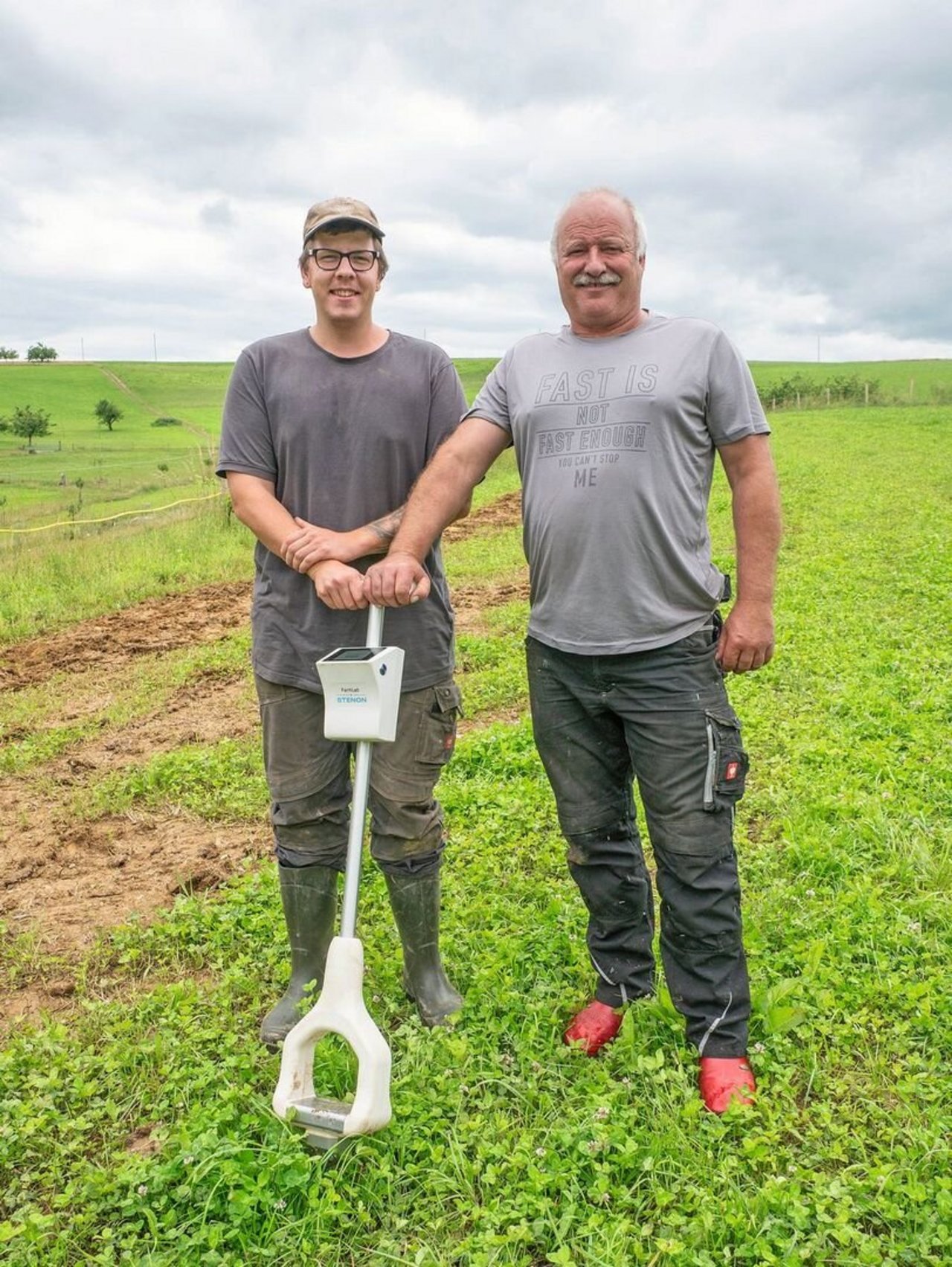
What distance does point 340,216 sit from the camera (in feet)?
10.2

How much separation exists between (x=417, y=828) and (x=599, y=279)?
178 cm

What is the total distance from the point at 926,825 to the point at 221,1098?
3.13 m

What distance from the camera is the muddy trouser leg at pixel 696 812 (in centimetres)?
295

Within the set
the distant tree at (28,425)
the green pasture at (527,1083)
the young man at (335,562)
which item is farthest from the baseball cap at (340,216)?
the distant tree at (28,425)

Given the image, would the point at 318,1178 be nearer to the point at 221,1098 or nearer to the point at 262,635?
the point at 221,1098

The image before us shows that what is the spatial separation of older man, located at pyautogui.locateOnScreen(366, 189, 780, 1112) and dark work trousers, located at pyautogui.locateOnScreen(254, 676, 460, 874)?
490 millimetres

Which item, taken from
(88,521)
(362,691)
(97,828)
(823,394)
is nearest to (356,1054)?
(362,691)

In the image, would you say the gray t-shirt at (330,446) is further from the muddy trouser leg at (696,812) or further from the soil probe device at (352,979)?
the muddy trouser leg at (696,812)

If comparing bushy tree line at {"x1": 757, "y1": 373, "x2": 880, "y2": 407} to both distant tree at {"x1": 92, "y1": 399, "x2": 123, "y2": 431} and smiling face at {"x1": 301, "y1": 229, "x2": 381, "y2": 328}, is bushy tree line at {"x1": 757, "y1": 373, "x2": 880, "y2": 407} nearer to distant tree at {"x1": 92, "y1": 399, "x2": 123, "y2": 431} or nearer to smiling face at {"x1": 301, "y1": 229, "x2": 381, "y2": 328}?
distant tree at {"x1": 92, "y1": 399, "x2": 123, "y2": 431}

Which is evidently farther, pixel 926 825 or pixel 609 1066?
pixel 926 825

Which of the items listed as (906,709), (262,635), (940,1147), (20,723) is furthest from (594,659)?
(20,723)

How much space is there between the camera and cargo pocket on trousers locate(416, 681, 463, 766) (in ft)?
11.0

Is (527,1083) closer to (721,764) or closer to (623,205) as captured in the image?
(721,764)

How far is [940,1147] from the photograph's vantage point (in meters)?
2.66
